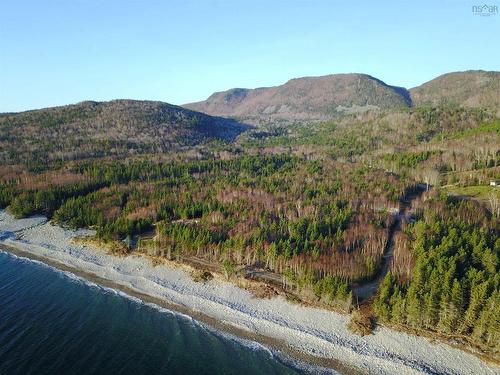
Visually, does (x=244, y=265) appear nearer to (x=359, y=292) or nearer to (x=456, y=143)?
(x=359, y=292)

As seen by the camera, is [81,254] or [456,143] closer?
[81,254]

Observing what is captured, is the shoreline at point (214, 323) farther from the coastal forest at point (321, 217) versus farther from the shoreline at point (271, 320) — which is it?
the coastal forest at point (321, 217)

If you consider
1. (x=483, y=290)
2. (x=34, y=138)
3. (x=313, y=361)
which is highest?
(x=34, y=138)

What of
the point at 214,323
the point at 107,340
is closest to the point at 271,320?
the point at 214,323

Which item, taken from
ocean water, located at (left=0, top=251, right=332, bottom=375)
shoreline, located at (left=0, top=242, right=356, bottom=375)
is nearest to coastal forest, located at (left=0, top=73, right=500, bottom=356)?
shoreline, located at (left=0, top=242, right=356, bottom=375)

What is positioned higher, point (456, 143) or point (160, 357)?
point (456, 143)

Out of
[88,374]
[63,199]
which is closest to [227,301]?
[88,374]

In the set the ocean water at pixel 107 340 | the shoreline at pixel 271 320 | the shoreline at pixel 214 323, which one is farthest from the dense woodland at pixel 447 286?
the ocean water at pixel 107 340

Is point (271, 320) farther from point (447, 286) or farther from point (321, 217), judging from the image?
point (321, 217)
